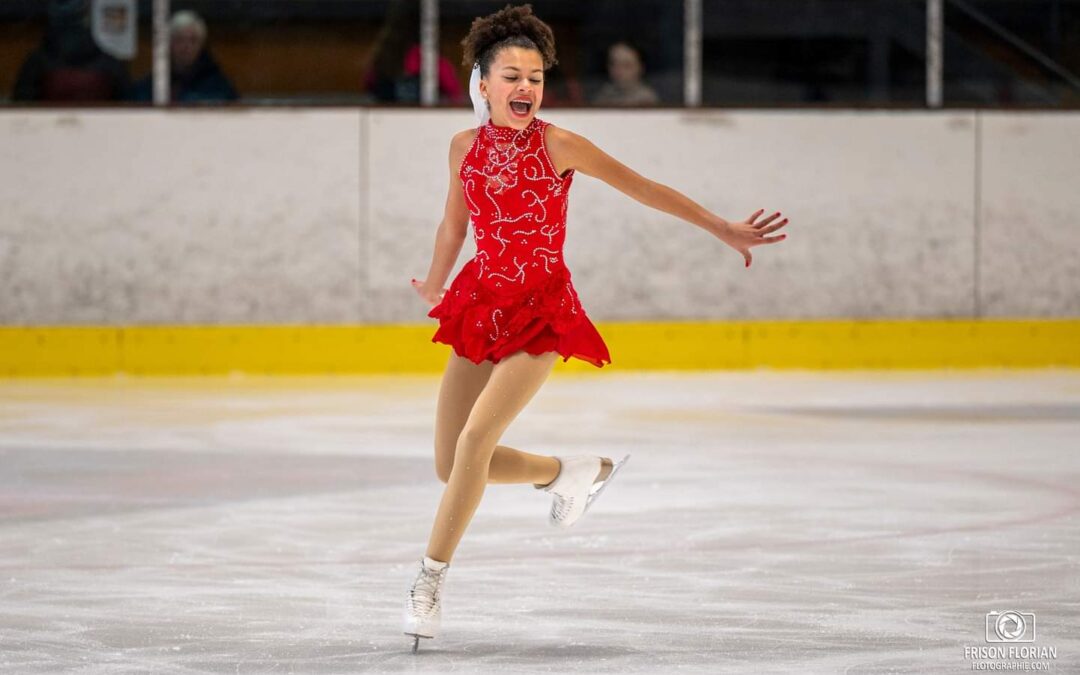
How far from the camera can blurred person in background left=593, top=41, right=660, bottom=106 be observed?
11.3m

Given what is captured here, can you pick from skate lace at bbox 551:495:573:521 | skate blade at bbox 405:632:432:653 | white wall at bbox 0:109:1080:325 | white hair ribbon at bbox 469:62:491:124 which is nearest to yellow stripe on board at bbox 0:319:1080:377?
white wall at bbox 0:109:1080:325

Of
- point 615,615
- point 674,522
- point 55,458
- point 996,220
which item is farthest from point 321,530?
point 996,220

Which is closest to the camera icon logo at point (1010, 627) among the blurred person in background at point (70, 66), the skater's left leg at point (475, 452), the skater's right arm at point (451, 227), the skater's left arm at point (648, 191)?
the skater's left arm at point (648, 191)

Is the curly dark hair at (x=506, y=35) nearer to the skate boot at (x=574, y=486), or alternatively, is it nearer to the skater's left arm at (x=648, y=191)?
the skater's left arm at (x=648, y=191)

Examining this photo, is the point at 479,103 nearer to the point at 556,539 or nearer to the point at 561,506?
the point at 561,506

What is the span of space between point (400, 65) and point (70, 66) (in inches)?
79.5

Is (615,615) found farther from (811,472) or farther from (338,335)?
(338,335)

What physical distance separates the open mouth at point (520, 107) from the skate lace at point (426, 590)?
103cm

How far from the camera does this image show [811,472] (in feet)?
22.2

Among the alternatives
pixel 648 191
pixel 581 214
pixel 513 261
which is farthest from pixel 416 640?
pixel 581 214

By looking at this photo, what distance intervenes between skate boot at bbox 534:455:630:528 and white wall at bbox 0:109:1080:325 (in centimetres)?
663

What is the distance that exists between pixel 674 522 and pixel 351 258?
18.7 ft

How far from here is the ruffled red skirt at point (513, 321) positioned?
3.99 meters

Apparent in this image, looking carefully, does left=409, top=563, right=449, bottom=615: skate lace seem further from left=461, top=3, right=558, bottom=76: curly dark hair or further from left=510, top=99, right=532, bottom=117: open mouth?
left=461, top=3, right=558, bottom=76: curly dark hair
